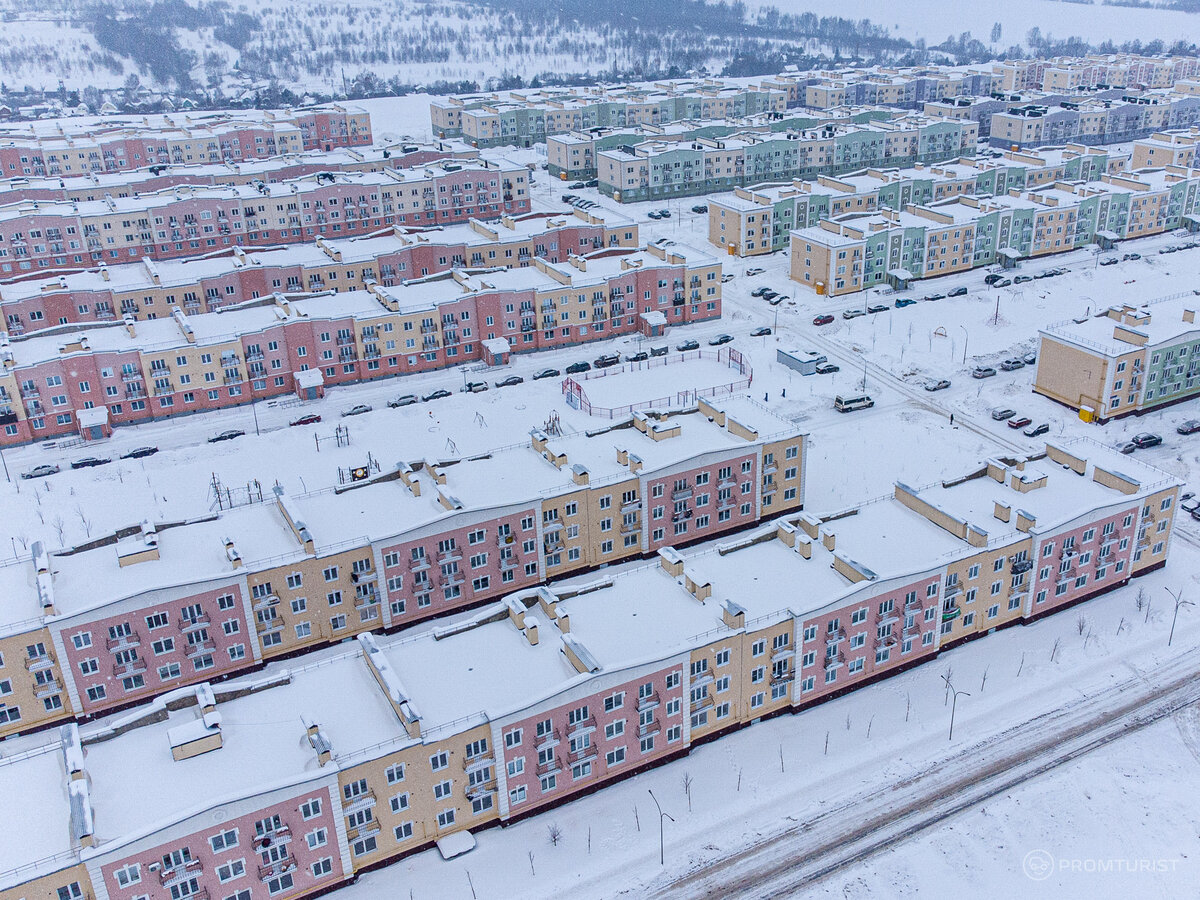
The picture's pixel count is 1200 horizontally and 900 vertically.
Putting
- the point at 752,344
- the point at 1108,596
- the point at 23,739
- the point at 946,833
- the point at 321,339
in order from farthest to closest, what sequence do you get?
the point at 752,344, the point at 321,339, the point at 1108,596, the point at 23,739, the point at 946,833

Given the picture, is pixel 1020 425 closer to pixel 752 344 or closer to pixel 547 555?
pixel 752 344

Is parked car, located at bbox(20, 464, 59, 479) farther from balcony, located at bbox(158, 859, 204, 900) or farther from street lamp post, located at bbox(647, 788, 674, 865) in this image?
street lamp post, located at bbox(647, 788, 674, 865)

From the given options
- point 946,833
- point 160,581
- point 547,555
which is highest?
point 160,581

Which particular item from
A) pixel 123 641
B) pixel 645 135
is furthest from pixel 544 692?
pixel 645 135

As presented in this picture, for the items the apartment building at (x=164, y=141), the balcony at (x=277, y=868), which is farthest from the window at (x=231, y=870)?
the apartment building at (x=164, y=141)

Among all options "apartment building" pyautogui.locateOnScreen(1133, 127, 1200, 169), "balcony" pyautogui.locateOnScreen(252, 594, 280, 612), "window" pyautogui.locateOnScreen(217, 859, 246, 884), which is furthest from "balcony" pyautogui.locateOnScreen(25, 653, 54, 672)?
"apartment building" pyautogui.locateOnScreen(1133, 127, 1200, 169)

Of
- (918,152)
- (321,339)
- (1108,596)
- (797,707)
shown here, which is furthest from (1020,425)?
(918,152)

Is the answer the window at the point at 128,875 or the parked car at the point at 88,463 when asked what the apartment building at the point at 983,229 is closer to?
the parked car at the point at 88,463
